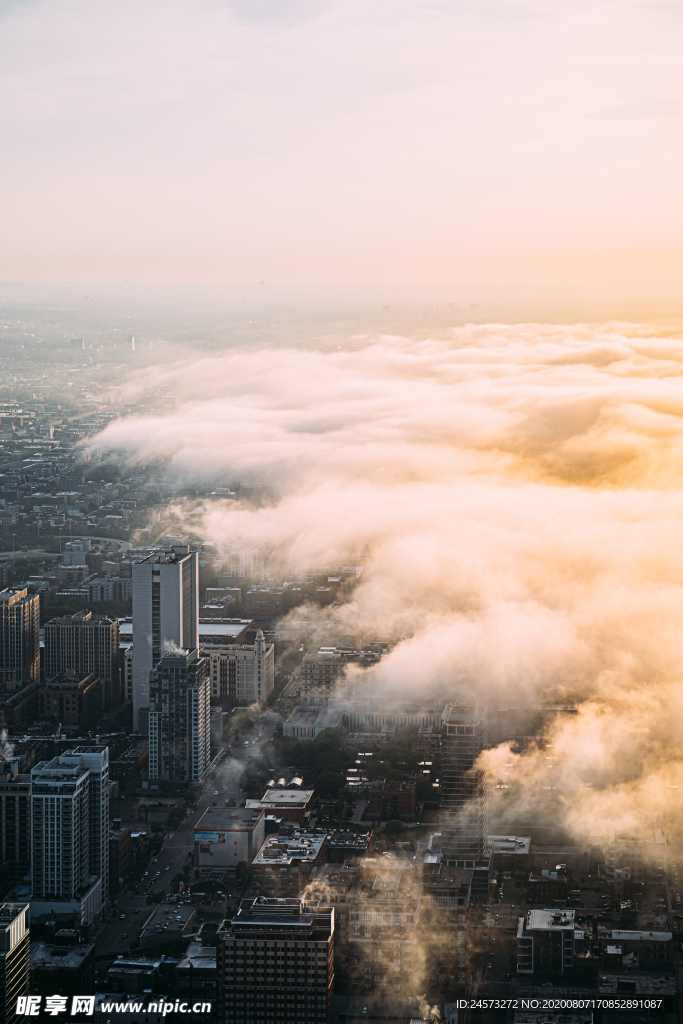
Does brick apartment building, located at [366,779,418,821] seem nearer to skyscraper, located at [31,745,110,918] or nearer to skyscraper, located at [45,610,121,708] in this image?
skyscraper, located at [31,745,110,918]

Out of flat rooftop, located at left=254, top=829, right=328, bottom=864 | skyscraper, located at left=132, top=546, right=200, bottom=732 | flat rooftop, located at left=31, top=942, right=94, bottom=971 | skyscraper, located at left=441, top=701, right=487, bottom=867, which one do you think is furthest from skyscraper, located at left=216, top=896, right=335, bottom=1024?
skyscraper, located at left=132, top=546, right=200, bottom=732

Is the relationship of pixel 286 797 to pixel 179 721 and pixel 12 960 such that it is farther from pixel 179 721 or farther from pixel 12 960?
pixel 12 960

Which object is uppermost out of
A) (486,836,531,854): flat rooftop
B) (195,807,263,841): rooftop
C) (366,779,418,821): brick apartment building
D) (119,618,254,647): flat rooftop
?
(119,618,254,647): flat rooftop

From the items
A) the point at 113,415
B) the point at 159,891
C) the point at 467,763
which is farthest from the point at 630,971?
the point at 113,415

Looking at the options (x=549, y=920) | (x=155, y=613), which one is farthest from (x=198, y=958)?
(x=155, y=613)

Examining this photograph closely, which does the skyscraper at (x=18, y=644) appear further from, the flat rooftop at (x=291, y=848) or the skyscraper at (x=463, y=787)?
the skyscraper at (x=463, y=787)

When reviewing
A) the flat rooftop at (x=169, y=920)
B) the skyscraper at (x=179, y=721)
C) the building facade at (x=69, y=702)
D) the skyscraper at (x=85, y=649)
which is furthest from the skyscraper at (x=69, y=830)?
the skyscraper at (x=85, y=649)
